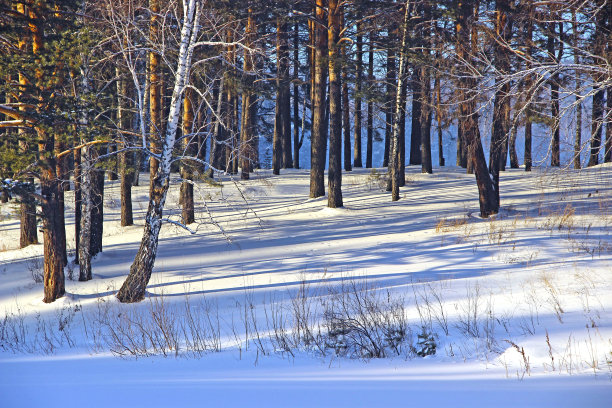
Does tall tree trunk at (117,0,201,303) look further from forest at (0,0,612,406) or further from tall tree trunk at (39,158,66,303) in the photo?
tall tree trunk at (39,158,66,303)

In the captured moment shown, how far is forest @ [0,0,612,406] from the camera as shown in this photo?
6723 millimetres

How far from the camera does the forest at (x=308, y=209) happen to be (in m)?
6.72

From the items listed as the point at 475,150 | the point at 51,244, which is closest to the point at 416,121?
the point at 475,150

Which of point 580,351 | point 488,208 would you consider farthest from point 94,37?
point 488,208

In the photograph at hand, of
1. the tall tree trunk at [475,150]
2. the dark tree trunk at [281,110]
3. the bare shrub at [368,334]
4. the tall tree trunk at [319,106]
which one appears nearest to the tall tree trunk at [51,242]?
the bare shrub at [368,334]

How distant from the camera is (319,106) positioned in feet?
57.6

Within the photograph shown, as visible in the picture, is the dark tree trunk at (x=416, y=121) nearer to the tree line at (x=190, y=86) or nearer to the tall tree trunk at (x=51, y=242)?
the tree line at (x=190, y=86)

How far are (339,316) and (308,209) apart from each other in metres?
10.9

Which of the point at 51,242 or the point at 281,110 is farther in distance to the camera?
the point at 281,110

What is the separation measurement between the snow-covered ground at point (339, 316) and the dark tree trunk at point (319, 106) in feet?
10.8

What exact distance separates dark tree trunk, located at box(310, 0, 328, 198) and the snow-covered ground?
3.29 m

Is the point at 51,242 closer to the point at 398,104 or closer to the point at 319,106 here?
the point at 319,106

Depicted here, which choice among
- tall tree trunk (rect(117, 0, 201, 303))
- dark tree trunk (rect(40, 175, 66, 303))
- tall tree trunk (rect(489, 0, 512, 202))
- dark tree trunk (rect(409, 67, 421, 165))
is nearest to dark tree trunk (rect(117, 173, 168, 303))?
tall tree trunk (rect(117, 0, 201, 303))

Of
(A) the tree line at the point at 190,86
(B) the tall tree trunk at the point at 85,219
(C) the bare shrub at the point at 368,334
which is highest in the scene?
(A) the tree line at the point at 190,86
